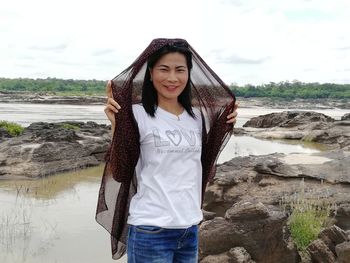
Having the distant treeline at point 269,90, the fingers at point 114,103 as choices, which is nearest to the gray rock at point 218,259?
the fingers at point 114,103

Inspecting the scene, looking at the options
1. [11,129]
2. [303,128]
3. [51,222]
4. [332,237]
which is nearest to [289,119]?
[303,128]

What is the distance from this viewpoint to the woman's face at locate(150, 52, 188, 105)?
2895mm

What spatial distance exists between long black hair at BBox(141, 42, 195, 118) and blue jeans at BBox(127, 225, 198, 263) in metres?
0.64

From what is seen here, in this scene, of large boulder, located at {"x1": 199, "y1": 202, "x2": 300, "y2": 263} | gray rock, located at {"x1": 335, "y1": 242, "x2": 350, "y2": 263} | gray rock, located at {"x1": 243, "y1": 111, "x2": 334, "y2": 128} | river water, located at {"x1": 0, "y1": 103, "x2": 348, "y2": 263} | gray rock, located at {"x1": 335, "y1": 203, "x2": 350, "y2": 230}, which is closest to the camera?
gray rock, located at {"x1": 335, "y1": 242, "x2": 350, "y2": 263}

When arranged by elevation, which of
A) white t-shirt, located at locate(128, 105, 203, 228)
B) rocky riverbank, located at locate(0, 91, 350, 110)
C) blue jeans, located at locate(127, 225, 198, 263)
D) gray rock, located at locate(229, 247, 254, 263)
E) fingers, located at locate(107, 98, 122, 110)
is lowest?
rocky riverbank, located at locate(0, 91, 350, 110)

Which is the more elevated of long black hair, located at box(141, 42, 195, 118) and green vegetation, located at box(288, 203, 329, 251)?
long black hair, located at box(141, 42, 195, 118)

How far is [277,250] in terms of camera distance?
17.9 feet

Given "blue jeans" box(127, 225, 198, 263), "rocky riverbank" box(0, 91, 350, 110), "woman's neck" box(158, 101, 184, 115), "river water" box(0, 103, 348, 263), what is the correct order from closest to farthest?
"blue jeans" box(127, 225, 198, 263), "woman's neck" box(158, 101, 184, 115), "river water" box(0, 103, 348, 263), "rocky riverbank" box(0, 91, 350, 110)

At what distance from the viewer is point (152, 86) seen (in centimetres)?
300

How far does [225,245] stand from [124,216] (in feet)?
8.95

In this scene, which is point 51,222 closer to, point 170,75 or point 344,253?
point 344,253

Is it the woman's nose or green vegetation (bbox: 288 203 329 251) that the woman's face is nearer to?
the woman's nose

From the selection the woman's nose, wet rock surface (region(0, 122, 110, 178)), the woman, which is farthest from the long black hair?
wet rock surface (region(0, 122, 110, 178))

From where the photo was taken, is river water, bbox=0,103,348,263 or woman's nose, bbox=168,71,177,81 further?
river water, bbox=0,103,348,263
